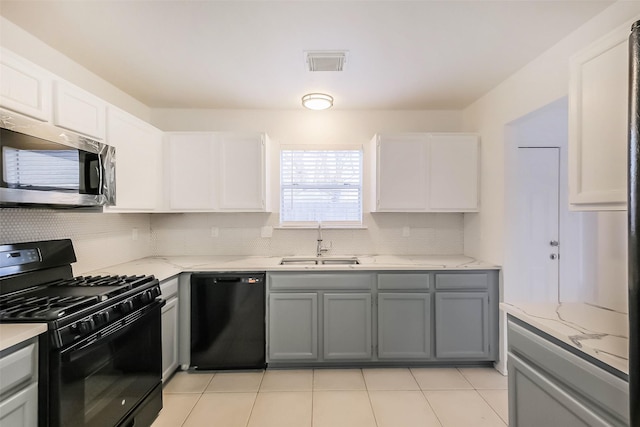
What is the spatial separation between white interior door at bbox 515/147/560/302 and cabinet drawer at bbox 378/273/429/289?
3.94ft

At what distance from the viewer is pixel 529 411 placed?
1410mm

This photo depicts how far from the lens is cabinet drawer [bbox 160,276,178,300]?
93.3 inches

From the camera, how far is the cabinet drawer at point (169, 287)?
2371 mm

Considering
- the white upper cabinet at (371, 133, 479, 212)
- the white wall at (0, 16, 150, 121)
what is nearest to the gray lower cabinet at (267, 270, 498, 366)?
the white upper cabinet at (371, 133, 479, 212)

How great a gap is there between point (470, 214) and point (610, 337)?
2.14m

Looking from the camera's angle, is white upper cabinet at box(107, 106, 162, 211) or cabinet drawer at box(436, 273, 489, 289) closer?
white upper cabinet at box(107, 106, 162, 211)

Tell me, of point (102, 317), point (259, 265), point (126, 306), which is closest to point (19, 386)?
point (102, 317)

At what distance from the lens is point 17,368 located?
1.20 m

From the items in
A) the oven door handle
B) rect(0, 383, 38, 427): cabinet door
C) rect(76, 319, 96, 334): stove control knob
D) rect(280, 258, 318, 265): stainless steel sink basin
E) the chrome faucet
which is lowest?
rect(0, 383, 38, 427): cabinet door

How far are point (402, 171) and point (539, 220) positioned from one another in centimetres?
153

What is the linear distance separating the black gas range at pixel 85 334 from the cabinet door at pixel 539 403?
2.10 metres

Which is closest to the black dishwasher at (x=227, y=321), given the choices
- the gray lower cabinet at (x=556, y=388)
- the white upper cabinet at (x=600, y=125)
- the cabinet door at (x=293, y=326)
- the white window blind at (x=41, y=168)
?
the cabinet door at (x=293, y=326)

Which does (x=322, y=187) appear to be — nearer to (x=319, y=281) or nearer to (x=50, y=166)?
(x=319, y=281)

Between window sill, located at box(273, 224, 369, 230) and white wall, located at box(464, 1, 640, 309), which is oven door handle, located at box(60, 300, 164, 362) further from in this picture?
white wall, located at box(464, 1, 640, 309)
